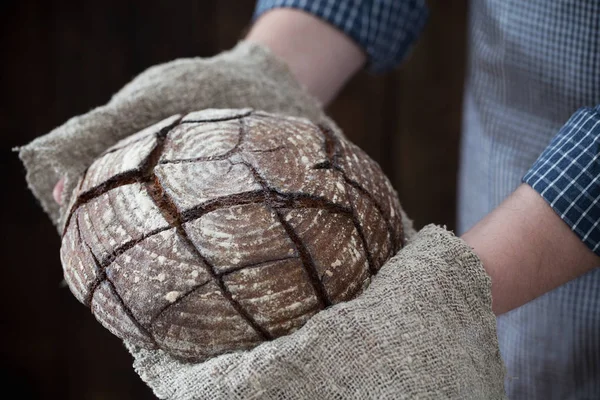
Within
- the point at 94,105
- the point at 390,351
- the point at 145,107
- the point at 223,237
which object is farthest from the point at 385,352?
the point at 94,105

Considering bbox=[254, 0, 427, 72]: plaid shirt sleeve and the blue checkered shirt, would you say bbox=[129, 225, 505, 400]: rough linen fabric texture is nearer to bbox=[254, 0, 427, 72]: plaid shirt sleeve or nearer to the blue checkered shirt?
the blue checkered shirt

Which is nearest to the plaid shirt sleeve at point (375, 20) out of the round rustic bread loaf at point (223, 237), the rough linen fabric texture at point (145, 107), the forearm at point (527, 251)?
the rough linen fabric texture at point (145, 107)

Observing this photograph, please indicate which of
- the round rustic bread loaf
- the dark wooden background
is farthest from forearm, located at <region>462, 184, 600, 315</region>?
the dark wooden background

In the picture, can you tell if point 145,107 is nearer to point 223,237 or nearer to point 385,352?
point 223,237

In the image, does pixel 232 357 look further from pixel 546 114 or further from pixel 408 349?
pixel 546 114

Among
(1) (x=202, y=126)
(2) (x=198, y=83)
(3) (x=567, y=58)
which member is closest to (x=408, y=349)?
(1) (x=202, y=126)

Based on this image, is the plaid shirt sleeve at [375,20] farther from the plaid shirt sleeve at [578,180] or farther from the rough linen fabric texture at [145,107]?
the plaid shirt sleeve at [578,180]
